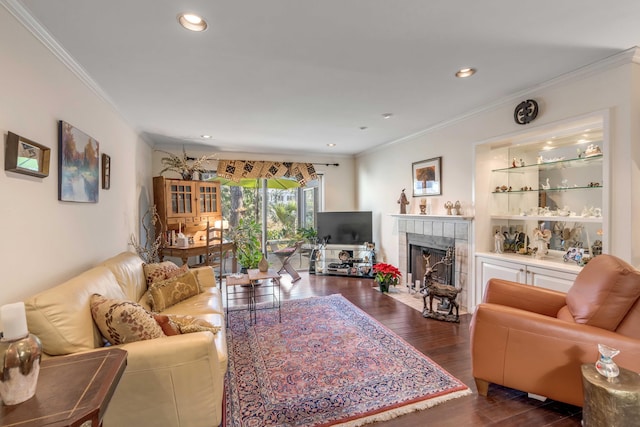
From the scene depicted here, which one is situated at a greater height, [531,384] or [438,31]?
[438,31]

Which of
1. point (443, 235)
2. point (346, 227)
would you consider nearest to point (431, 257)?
point (443, 235)

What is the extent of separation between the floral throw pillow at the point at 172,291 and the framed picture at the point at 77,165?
3.15 ft

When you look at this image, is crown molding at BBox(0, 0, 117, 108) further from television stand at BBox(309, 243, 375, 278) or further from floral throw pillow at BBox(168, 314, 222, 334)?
television stand at BBox(309, 243, 375, 278)

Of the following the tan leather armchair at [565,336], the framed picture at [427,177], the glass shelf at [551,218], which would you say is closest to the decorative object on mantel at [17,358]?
A: the tan leather armchair at [565,336]

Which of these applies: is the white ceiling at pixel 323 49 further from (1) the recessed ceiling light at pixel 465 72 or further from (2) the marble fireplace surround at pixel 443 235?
(2) the marble fireplace surround at pixel 443 235

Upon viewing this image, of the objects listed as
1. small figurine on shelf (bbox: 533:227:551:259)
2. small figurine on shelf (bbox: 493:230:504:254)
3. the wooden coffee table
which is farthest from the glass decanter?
the wooden coffee table

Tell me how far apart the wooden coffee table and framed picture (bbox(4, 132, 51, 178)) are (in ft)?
3.63

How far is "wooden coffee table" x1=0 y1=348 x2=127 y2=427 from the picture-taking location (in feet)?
3.05

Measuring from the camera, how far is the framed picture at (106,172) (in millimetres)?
2936

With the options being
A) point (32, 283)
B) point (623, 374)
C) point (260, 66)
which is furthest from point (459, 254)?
point (32, 283)

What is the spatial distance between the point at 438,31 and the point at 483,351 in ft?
7.10

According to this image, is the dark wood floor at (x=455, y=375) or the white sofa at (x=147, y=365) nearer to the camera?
the white sofa at (x=147, y=365)

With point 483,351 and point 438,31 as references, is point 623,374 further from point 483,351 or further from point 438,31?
point 438,31

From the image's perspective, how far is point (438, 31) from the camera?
1.92 m
